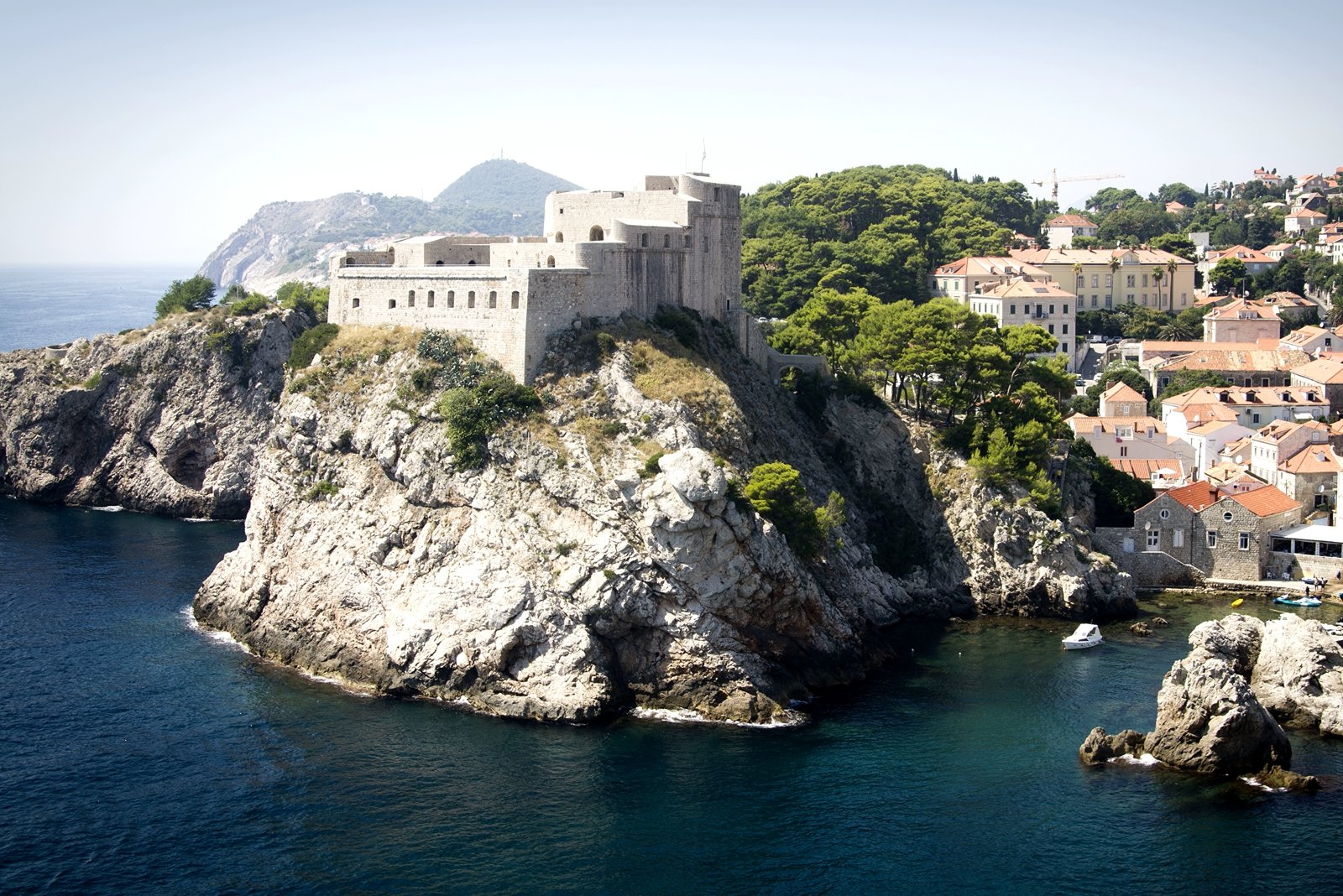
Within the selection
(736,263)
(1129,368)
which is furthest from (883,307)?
(1129,368)

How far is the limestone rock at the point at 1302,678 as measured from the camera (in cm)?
5191

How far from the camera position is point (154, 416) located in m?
92.9

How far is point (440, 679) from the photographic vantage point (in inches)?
2090

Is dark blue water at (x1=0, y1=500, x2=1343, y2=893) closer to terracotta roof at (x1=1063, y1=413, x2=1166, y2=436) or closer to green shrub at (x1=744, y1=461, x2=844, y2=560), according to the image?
green shrub at (x1=744, y1=461, x2=844, y2=560)

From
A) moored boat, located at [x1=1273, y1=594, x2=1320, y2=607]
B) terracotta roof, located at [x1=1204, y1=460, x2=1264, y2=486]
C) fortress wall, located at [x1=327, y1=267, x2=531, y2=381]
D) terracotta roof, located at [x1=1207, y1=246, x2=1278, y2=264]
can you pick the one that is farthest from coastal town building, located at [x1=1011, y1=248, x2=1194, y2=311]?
fortress wall, located at [x1=327, y1=267, x2=531, y2=381]

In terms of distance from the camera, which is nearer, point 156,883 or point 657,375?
point 156,883

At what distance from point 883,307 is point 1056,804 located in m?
39.6

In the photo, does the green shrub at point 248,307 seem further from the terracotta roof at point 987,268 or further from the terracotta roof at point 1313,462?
the terracotta roof at point 1313,462

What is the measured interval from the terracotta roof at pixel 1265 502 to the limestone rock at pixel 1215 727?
74.1 ft

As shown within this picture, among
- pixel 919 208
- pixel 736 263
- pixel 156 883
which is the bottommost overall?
pixel 156 883

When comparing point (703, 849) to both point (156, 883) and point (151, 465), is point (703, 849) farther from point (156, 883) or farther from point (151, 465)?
point (151, 465)

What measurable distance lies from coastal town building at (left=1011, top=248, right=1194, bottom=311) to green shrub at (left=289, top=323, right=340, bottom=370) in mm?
64818

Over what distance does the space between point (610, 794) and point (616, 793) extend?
0.24 metres

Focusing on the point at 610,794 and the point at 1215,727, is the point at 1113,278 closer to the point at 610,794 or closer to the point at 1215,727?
the point at 1215,727
